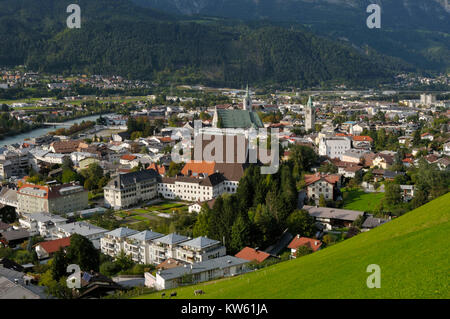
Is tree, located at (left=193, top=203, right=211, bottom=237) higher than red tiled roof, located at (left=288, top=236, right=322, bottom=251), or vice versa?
tree, located at (left=193, top=203, right=211, bottom=237)

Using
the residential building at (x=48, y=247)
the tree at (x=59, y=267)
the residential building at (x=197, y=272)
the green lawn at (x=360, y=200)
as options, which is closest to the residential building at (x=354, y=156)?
the green lawn at (x=360, y=200)

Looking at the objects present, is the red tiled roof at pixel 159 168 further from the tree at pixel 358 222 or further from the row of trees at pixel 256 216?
the tree at pixel 358 222

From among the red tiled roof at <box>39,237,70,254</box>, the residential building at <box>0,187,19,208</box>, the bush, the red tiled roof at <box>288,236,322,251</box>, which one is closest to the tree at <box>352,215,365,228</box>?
the red tiled roof at <box>288,236,322,251</box>

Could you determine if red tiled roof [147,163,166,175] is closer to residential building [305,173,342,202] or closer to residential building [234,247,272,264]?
residential building [305,173,342,202]

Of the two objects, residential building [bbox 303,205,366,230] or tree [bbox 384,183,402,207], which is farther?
tree [bbox 384,183,402,207]

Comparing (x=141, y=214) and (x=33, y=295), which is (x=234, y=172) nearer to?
(x=141, y=214)
